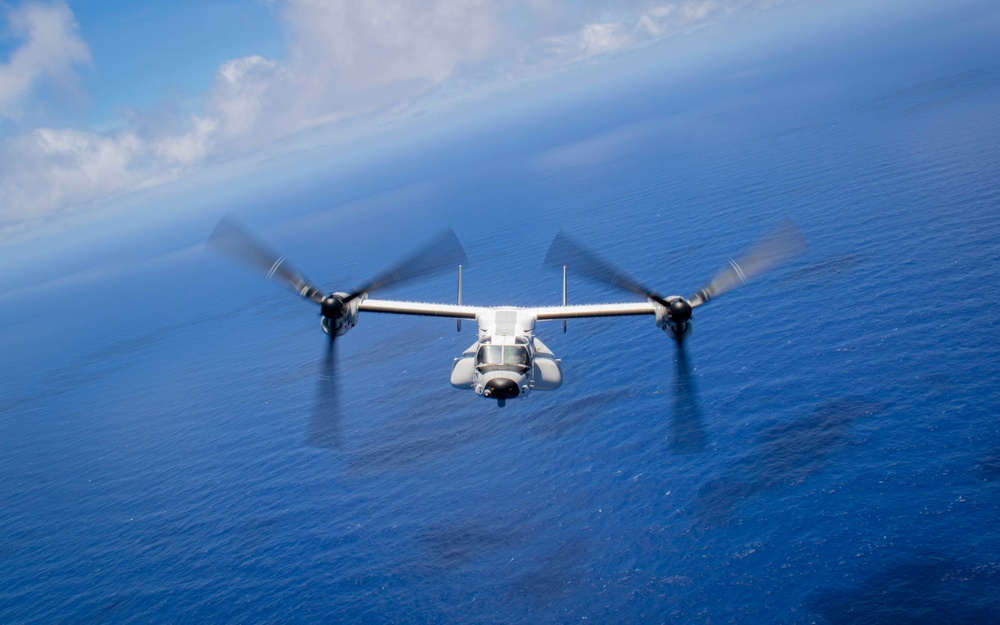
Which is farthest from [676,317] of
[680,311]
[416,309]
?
[416,309]

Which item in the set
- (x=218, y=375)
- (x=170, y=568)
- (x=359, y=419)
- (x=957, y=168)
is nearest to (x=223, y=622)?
(x=170, y=568)

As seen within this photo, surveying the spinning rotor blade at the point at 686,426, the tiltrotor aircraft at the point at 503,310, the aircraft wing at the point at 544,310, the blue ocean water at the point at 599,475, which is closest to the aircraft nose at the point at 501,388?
the tiltrotor aircraft at the point at 503,310

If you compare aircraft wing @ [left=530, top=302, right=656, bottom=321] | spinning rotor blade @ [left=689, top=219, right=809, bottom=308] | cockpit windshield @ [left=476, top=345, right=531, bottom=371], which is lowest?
cockpit windshield @ [left=476, top=345, right=531, bottom=371]

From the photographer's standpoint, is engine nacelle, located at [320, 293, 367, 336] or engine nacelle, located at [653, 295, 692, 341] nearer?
engine nacelle, located at [653, 295, 692, 341]

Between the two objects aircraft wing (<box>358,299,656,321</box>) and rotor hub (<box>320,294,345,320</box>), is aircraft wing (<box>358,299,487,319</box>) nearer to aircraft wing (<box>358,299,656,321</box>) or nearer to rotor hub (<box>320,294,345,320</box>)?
aircraft wing (<box>358,299,656,321</box>)

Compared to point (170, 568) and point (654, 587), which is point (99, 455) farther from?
point (654, 587)

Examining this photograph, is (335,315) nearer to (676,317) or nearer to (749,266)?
(676,317)

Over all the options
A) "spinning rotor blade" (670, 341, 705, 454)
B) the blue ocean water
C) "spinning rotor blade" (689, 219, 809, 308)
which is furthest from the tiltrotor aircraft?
"spinning rotor blade" (670, 341, 705, 454)
